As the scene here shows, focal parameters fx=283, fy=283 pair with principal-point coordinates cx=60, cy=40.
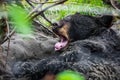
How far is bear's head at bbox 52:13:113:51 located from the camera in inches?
124

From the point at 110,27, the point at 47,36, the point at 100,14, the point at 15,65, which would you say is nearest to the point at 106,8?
the point at 100,14

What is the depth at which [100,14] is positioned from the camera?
306cm

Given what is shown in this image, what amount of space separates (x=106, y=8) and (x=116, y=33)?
0.44 m

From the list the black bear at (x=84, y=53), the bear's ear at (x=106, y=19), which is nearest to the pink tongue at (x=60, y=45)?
the black bear at (x=84, y=53)

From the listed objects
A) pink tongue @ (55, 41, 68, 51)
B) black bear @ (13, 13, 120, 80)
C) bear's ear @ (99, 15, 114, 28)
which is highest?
bear's ear @ (99, 15, 114, 28)

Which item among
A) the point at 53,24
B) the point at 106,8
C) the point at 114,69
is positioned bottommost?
the point at 114,69

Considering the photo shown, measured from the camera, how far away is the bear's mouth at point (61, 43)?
2995mm

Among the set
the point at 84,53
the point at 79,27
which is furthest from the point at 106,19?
the point at 84,53

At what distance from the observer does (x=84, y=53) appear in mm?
2469

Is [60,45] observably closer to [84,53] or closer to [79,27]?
[79,27]

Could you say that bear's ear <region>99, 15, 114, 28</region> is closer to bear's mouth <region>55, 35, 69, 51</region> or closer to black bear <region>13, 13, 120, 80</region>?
black bear <region>13, 13, 120, 80</region>

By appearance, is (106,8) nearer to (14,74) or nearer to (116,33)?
(116,33)

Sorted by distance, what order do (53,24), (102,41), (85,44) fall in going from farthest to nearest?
(53,24) → (102,41) → (85,44)

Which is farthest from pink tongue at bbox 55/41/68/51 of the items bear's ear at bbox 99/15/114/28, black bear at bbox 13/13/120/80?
bear's ear at bbox 99/15/114/28
